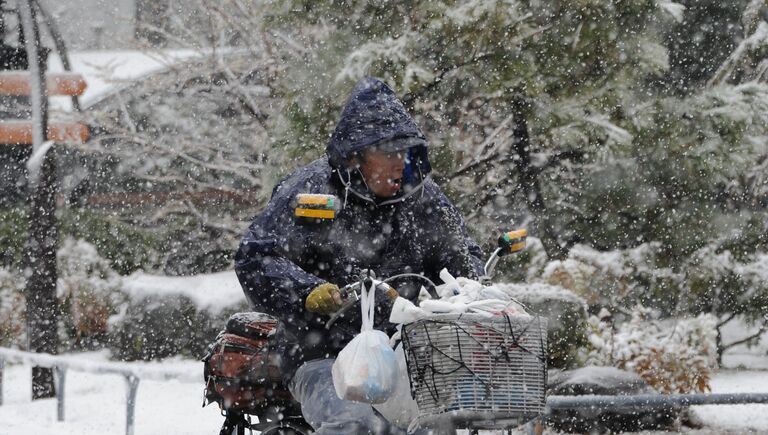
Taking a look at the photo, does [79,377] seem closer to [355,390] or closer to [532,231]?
[532,231]

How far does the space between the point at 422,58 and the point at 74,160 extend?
9.21 metres

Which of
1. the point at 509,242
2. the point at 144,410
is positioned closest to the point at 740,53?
the point at 144,410

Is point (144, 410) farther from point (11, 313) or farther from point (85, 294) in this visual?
point (11, 313)

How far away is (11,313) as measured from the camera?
1560 cm

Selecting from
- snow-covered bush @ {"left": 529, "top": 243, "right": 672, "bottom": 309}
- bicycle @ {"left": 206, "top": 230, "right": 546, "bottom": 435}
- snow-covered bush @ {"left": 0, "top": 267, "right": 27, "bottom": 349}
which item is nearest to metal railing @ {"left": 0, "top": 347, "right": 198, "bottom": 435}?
bicycle @ {"left": 206, "top": 230, "right": 546, "bottom": 435}

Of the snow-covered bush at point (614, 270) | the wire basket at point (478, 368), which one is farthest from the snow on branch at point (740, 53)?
the wire basket at point (478, 368)

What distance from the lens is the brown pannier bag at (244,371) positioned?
13.7 feet

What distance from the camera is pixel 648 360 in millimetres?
10352

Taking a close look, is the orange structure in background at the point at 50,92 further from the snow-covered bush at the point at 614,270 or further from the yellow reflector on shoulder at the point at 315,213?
the yellow reflector on shoulder at the point at 315,213

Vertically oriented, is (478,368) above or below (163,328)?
below

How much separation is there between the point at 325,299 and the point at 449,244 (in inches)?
32.4

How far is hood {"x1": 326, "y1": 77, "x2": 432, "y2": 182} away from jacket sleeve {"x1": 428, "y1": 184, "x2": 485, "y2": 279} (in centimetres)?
29

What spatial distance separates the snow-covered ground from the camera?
964 cm

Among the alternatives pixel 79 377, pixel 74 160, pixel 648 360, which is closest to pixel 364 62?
pixel 648 360
